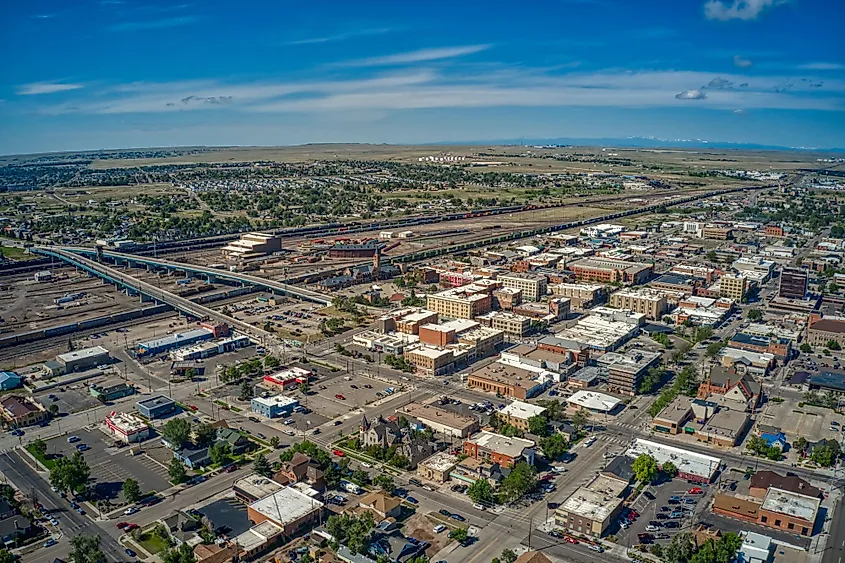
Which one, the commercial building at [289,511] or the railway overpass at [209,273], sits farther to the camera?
the railway overpass at [209,273]

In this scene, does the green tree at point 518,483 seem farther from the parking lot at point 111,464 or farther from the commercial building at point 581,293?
the commercial building at point 581,293

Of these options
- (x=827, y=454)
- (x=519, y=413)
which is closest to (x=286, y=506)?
(x=519, y=413)

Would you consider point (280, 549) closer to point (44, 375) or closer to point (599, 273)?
point (44, 375)

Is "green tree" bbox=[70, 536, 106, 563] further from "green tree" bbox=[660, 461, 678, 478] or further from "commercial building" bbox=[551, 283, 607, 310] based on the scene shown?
"commercial building" bbox=[551, 283, 607, 310]

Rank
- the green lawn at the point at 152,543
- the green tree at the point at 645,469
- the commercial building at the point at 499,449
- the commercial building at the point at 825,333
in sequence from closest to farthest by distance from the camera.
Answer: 1. the green lawn at the point at 152,543
2. the green tree at the point at 645,469
3. the commercial building at the point at 499,449
4. the commercial building at the point at 825,333

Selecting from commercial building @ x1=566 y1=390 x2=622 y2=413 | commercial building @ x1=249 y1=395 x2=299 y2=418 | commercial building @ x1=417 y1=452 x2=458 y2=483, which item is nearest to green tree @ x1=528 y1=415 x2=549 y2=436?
commercial building @ x1=566 y1=390 x2=622 y2=413

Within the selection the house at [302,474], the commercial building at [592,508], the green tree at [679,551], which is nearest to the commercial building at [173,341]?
the house at [302,474]

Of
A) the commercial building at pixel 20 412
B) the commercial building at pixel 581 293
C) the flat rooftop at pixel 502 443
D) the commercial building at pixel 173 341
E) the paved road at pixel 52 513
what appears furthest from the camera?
the commercial building at pixel 581 293
